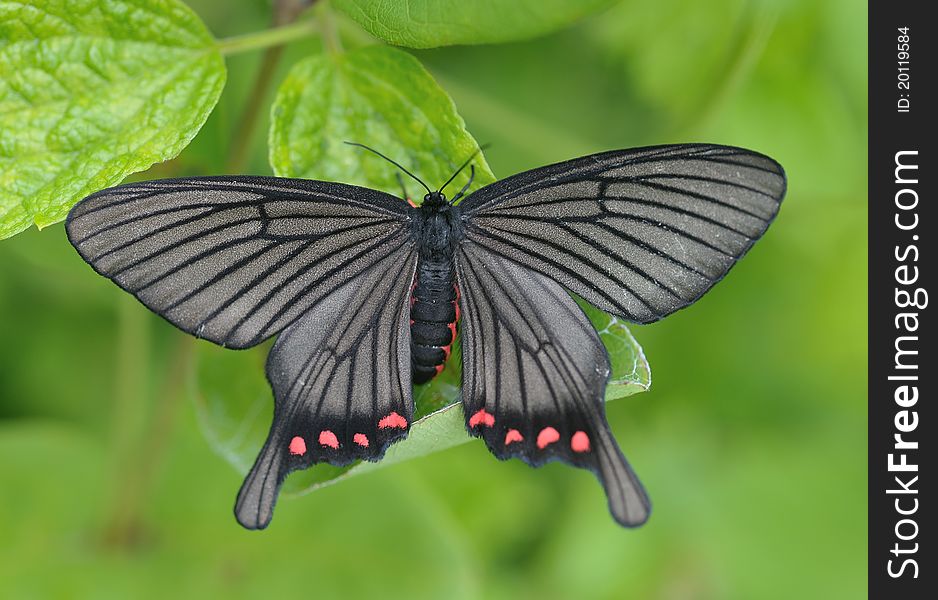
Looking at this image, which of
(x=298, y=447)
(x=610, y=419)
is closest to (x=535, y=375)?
(x=298, y=447)

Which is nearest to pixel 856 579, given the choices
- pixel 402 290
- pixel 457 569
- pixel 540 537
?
pixel 540 537

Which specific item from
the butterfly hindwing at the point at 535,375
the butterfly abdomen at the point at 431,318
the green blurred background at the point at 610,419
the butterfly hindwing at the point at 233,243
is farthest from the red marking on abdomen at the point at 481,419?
the green blurred background at the point at 610,419

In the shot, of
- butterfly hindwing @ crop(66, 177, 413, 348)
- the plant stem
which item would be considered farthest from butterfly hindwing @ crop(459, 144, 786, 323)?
the plant stem

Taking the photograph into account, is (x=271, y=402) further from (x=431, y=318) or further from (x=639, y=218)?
(x=639, y=218)

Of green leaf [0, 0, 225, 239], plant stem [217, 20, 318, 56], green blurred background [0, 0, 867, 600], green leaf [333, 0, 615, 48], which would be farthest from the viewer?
green blurred background [0, 0, 867, 600]

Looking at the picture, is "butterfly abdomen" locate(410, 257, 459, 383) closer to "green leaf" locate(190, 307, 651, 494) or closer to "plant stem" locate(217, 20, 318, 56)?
"green leaf" locate(190, 307, 651, 494)

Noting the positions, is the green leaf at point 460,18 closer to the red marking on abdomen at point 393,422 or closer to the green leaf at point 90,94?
the green leaf at point 90,94
